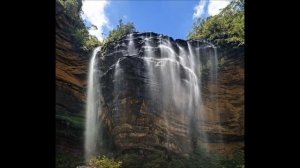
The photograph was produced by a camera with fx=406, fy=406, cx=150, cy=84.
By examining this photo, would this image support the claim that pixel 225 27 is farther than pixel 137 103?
Yes

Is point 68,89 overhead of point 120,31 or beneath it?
beneath

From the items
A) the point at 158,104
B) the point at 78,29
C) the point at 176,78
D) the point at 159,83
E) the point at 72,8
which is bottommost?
the point at 158,104

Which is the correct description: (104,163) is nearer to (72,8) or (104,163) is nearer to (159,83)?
(159,83)

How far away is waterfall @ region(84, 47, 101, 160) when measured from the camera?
821 inches

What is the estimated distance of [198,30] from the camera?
25891mm

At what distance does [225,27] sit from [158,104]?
6.85m

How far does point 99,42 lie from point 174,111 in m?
6.43

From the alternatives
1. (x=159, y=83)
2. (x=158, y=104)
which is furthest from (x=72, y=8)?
(x=158, y=104)

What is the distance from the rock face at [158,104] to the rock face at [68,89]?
1.21 meters

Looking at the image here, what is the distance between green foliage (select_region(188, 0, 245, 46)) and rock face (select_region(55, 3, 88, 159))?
7491mm

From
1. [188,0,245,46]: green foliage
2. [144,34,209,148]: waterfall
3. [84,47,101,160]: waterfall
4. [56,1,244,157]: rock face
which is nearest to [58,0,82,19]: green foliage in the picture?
[56,1,244,157]: rock face

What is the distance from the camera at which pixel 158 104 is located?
21.2 m

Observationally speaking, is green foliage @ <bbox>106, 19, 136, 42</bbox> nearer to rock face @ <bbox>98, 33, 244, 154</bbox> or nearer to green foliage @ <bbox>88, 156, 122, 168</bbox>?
rock face @ <bbox>98, 33, 244, 154</bbox>
